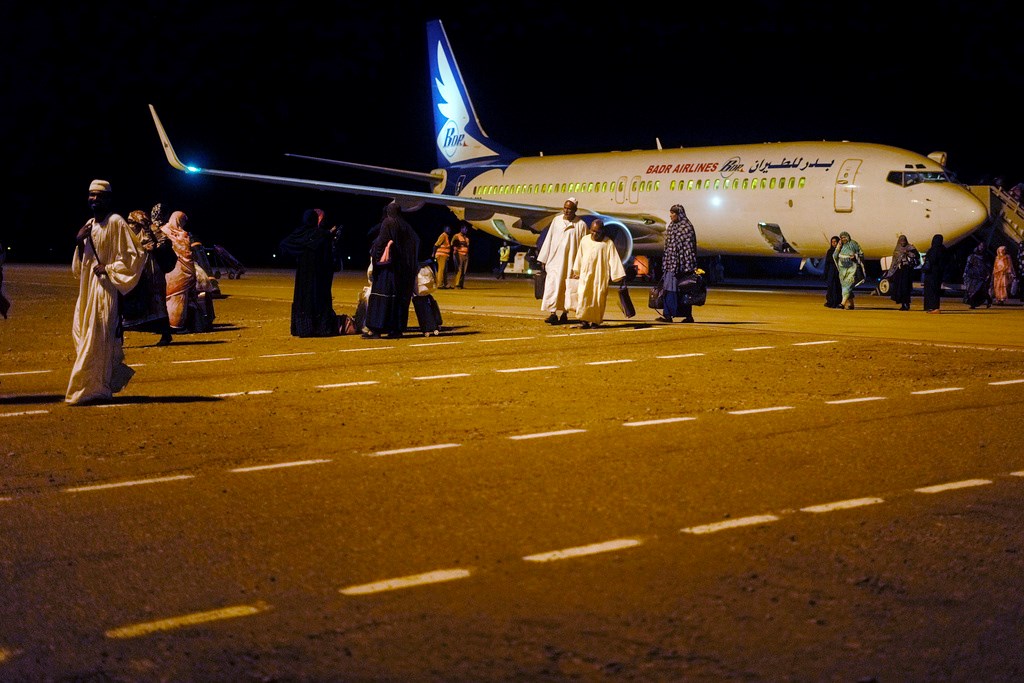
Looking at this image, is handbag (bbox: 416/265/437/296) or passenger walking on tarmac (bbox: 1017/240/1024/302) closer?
handbag (bbox: 416/265/437/296)

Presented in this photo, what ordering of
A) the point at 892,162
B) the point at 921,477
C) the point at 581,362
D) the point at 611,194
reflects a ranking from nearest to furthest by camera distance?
1. the point at 921,477
2. the point at 581,362
3. the point at 892,162
4. the point at 611,194

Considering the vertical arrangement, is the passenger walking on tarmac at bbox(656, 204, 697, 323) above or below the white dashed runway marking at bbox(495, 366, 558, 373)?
above

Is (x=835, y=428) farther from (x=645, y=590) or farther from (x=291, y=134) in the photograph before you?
(x=291, y=134)

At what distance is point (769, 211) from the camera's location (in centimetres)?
3147

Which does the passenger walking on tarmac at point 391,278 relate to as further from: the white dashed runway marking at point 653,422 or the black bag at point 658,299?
the white dashed runway marking at point 653,422

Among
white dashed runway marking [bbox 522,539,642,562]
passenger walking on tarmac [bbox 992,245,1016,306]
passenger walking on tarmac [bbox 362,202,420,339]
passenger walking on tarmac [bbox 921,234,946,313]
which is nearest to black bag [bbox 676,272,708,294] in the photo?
passenger walking on tarmac [bbox 362,202,420,339]

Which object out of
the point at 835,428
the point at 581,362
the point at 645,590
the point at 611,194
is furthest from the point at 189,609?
the point at 611,194

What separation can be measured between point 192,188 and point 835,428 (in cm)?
5590

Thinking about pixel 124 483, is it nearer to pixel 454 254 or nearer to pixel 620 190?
pixel 454 254

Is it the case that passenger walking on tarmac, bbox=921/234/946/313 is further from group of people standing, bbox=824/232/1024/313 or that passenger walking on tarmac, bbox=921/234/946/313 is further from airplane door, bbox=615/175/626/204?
airplane door, bbox=615/175/626/204

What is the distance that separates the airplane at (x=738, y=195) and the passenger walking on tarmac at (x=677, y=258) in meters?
6.23

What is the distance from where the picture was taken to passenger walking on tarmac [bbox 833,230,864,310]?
79.6ft

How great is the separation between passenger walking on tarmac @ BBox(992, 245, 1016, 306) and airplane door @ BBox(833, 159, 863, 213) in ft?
12.1

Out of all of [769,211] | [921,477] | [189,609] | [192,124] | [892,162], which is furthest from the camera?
[192,124]
